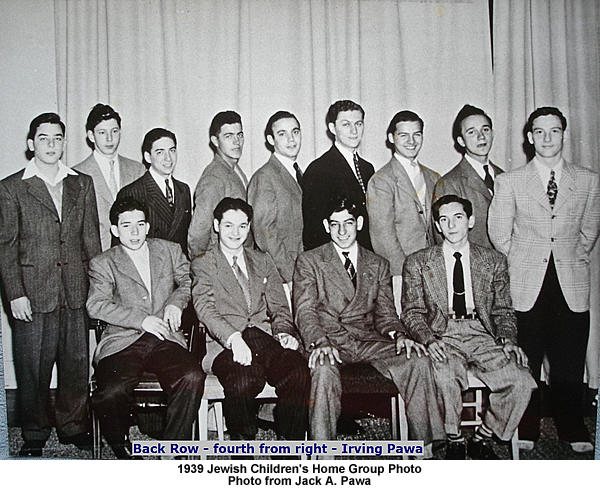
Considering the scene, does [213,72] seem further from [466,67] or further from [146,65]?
[466,67]

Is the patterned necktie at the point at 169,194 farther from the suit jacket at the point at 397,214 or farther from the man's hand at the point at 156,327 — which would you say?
the suit jacket at the point at 397,214

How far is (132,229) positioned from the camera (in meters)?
3.06

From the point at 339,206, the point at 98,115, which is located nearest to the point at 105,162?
the point at 98,115

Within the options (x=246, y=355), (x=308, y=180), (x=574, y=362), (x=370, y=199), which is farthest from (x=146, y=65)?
(x=574, y=362)

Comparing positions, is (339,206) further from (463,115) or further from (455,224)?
(463,115)

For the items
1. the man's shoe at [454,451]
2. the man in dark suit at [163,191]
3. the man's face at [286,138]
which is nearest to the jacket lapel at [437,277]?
the man's shoe at [454,451]

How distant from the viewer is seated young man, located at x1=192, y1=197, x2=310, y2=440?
287 centimetres

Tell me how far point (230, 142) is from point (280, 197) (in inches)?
15.4

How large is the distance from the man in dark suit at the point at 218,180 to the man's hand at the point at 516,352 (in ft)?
4.56

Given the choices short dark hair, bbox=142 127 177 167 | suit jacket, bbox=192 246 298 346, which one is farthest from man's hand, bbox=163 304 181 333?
short dark hair, bbox=142 127 177 167

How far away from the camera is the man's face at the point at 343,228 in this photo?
3.07 meters

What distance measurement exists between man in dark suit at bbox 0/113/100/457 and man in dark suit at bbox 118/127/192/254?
31 centimetres

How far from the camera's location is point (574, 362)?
122 inches

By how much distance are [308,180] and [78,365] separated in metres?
1.52
